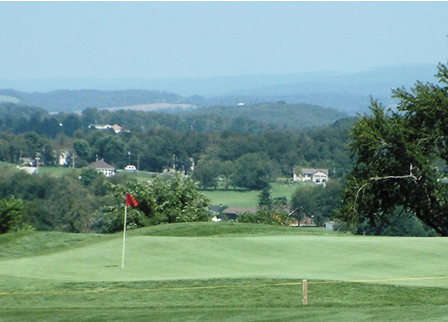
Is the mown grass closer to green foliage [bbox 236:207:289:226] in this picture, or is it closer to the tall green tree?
green foliage [bbox 236:207:289:226]

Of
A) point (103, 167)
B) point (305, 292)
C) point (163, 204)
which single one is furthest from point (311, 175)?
point (305, 292)

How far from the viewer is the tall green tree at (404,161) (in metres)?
26.8

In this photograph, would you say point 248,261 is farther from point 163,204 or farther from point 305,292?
point 163,204

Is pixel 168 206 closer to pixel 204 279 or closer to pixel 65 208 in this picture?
pixel 204 279

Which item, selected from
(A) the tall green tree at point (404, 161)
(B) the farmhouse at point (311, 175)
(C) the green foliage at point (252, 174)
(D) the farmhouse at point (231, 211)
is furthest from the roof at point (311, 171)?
(A) the tall green tree at point (404, 161)

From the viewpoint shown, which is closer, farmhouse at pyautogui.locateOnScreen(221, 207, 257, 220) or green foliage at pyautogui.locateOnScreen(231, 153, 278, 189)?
farmhouse at pyautogui.locateOnScreen(221, 207, 257, 220)

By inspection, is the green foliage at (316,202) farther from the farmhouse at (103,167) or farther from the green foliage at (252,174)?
the farmhouse at (103,167)

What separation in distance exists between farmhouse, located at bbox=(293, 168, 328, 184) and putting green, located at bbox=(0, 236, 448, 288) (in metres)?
97.6

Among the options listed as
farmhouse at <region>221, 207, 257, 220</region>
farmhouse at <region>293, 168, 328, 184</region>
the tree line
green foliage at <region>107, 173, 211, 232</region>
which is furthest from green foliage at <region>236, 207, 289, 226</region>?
the tree line

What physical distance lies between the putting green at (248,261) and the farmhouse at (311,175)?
97.6 m

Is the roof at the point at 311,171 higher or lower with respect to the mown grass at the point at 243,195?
higher

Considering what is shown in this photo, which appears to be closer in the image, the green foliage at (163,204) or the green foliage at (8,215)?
the green foliage at (8,215)

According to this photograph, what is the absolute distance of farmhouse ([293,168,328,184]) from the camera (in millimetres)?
116938

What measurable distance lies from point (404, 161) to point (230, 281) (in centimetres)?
1518
